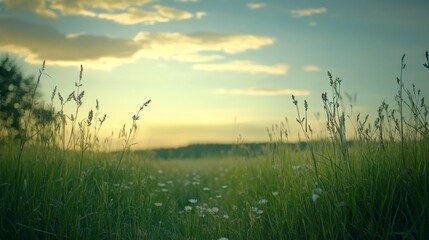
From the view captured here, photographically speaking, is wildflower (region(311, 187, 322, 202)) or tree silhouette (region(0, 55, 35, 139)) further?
tree silhouette (region(0, 55, 35, 139))

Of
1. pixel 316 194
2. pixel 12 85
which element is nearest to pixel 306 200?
pixel 316 194

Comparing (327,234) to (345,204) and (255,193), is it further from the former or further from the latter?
(255,193)

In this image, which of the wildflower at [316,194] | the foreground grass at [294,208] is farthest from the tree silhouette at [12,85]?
the wildflower at [316,194]

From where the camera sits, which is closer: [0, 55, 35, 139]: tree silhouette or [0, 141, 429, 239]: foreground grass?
[0, 141, 429, 239]: foreground grass

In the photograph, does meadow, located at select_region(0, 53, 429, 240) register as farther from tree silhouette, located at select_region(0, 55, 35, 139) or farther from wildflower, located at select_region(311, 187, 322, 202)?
tree silhouette, located at select_region(0, 55, 35, 139)

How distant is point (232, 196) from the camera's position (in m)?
7.33

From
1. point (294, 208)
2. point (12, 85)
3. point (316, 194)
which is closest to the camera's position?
point (316, 194)

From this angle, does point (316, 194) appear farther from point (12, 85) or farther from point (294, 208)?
point (12, 85)

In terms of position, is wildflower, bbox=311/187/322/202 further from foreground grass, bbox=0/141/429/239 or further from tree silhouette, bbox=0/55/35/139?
tree silhouette, bbox=0/55/35/139

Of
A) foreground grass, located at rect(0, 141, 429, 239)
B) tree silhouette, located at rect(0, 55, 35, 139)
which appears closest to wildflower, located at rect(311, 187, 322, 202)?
foreground grass, located at rect(0, 141, 429, 239)

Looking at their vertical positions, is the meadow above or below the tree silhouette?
below

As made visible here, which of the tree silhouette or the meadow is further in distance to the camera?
the tree silhouette

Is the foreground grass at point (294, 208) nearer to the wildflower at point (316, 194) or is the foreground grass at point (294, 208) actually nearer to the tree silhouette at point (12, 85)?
the wildflower at point (316, 194)

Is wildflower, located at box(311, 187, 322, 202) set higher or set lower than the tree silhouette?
lower
